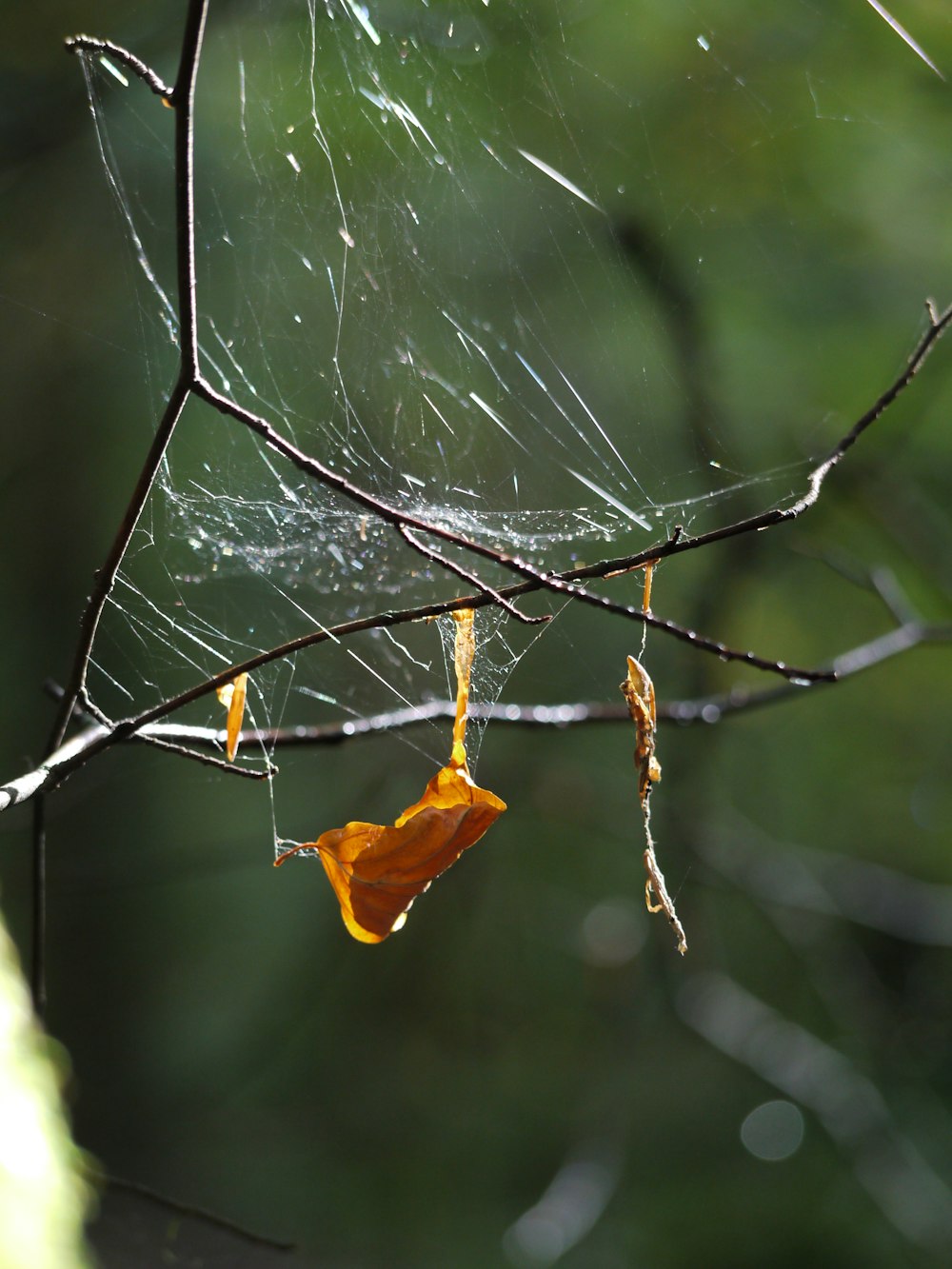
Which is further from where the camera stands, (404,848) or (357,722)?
(357,722)

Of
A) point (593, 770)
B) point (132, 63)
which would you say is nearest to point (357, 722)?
point (132, 63)

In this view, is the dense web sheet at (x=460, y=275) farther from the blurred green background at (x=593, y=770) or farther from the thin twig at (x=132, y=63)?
the thin twig at (x=132, y=63)

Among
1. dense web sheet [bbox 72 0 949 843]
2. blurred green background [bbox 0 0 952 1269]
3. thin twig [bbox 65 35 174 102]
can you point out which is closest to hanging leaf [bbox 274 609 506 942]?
dense web sheet [bbox 72 0 949 843]

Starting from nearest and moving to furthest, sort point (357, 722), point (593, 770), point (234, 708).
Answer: point (234, 708), point (357, 722), point (593, 770)

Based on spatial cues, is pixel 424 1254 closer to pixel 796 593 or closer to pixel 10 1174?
pixel 796 593

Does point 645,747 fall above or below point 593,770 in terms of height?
above

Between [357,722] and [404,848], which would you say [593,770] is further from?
[404,848]

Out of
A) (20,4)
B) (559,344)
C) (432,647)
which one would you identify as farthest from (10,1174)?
(20,4)
